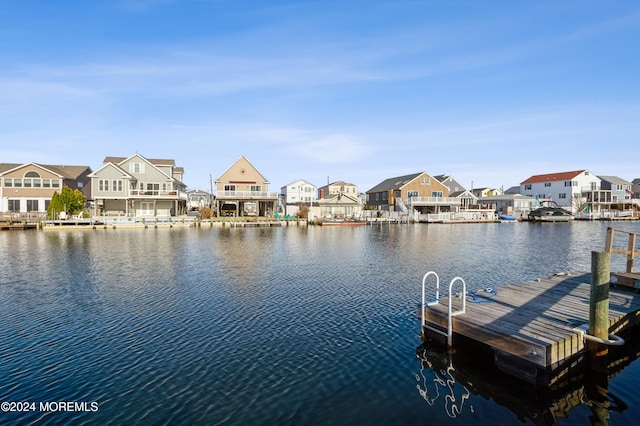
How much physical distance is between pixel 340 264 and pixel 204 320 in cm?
1358

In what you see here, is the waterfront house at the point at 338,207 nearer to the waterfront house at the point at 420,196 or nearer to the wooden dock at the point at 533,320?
the waterfront house at the point at 420,196

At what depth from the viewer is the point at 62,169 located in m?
69.6

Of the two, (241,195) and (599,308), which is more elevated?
(241,195)

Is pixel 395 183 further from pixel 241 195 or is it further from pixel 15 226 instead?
pixel 15 226

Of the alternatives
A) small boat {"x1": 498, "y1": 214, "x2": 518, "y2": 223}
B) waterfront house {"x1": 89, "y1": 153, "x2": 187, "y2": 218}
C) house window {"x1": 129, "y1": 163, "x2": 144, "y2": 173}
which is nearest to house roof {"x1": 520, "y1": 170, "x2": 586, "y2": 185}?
small boat {"x1": 498, "y1": 214, "x2": 518, "y2": 223}

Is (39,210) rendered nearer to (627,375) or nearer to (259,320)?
(259,320)

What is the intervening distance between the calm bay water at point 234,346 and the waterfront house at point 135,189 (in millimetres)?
36263

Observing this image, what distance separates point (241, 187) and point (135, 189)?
17.6 metres

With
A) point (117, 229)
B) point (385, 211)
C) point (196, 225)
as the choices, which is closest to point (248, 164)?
point (196, 225)

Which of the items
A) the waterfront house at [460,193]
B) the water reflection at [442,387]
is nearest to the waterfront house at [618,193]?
the waterfront house at [460,193]

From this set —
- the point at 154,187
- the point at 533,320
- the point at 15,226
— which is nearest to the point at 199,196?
the point at 154,187

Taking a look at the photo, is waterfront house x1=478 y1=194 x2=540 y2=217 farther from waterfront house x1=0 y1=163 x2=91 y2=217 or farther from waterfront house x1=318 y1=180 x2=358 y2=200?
waterfront house x1=0 y1=163 x2=91 y2=217

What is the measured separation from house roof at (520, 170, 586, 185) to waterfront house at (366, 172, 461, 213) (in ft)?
115

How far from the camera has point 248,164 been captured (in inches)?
2682
